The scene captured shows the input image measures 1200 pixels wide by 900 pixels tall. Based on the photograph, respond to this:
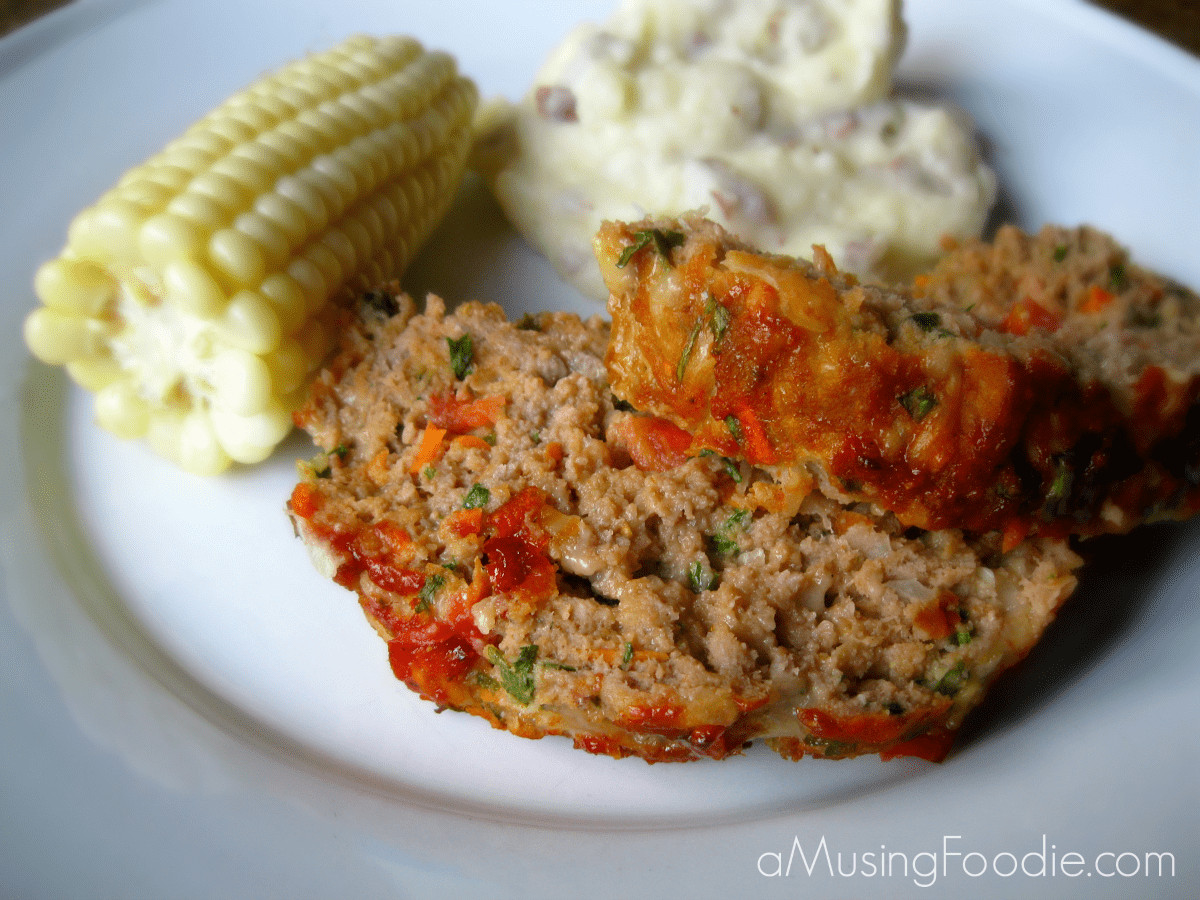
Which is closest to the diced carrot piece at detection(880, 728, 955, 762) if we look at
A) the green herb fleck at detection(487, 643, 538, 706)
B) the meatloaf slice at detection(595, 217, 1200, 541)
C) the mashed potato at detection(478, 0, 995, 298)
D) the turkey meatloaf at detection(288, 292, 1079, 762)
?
the turkey meatloaf at detection(288, 292, 1079, 762)

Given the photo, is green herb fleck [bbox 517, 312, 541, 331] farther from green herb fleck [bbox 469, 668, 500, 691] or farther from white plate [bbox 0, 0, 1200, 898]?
green herb fleck [bbox 469, 668, 500, 691]

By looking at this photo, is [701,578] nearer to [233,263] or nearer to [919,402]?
[919,402]

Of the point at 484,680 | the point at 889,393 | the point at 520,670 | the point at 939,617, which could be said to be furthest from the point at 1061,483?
the point at 484,680

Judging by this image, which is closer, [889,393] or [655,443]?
[889,393]

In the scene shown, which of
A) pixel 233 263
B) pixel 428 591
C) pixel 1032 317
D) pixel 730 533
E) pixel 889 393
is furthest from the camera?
pixel 1032 317

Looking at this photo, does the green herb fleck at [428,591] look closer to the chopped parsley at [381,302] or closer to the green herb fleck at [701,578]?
the green herb fleck at [701,578]

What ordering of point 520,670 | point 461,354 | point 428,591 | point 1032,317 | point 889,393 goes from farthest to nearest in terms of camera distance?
point 1032,317 < point 461,354 < point 428,591 < point 520,670 < point 889,393

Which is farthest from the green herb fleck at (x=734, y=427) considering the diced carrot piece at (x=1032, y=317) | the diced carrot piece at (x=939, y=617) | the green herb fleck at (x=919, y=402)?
the diced carrot piece at (x=1032, y=317)
